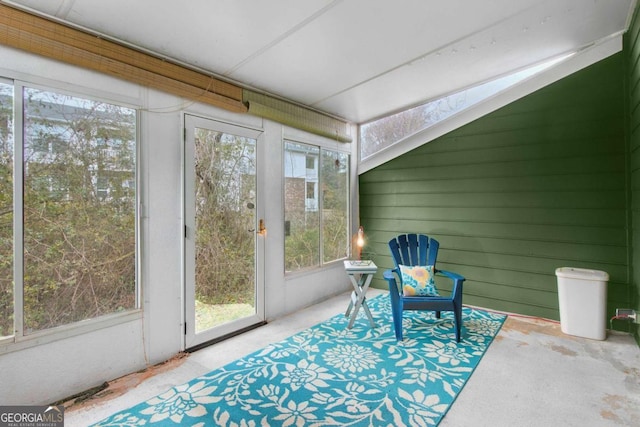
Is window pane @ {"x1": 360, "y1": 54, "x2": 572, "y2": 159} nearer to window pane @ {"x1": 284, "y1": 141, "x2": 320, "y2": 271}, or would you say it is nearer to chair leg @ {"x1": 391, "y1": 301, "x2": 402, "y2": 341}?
window pane @ {"x1": 284, "y1": 141, "x2": 320, "y2": 271}

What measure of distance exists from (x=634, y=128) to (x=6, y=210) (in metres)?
4.82

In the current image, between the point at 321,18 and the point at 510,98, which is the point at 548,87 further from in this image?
the point at 321,18

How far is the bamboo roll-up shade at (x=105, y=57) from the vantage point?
185 cm

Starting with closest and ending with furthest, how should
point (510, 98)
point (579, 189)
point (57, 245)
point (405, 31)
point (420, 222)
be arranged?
point (57, 245), point (405, 31), point (579, 189), point (510, 98), point (420, 222)

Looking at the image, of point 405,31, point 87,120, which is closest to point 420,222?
point 405,31

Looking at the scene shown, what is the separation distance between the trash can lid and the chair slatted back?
1186mm

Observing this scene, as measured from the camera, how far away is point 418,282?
3121 millimetres

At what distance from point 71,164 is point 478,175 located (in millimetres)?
4012

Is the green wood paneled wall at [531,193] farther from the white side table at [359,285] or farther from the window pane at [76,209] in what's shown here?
the window pane at [76,209]

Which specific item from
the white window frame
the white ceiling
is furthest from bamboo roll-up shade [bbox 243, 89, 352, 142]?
the white window frame

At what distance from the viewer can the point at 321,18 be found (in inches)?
87.5

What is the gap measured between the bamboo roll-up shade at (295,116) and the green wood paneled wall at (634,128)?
2.97 meters

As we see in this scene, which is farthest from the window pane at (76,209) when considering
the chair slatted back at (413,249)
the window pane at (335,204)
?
the chair slatted back at (413,249)

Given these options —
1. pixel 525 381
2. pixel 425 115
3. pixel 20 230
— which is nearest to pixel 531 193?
pixel 425 115
